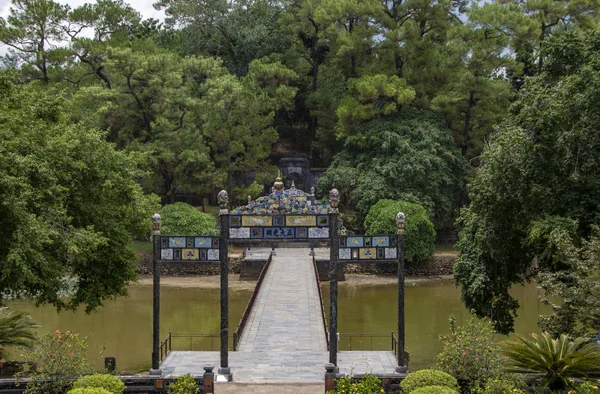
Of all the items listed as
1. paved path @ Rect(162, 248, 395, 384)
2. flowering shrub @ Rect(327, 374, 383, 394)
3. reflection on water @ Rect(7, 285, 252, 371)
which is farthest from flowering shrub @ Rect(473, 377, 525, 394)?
reflection on water @ Rect(7, 285, 252, 371)

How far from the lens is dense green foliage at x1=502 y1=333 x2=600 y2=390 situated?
10836mm

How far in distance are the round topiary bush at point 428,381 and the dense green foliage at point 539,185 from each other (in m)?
4.13

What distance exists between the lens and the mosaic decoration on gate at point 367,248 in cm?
1414

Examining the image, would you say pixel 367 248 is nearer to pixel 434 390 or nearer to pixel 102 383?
pixel 434 390

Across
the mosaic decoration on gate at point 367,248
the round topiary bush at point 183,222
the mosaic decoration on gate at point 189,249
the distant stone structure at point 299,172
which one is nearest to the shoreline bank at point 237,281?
the round topiary bush at point 183,222

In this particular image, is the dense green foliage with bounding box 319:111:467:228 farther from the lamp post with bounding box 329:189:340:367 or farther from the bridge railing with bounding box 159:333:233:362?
the lamp post with bounding box 329:189:340:367

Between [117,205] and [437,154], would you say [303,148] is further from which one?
[117,205]

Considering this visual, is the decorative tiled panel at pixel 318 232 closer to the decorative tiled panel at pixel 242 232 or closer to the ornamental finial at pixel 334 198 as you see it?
the ornamental finial at pixel 334 198

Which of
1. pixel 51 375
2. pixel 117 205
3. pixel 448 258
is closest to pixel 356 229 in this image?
pixel 448 258

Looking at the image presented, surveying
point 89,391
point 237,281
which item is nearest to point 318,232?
point 89,391

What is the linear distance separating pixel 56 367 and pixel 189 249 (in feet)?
13.4

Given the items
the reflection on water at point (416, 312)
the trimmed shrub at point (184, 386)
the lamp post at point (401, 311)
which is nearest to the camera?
the trimmed shrub at point (184, 386)

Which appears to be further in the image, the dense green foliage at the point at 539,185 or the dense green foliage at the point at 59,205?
the dense green foliage at the point at 539,185

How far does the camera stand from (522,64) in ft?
122
